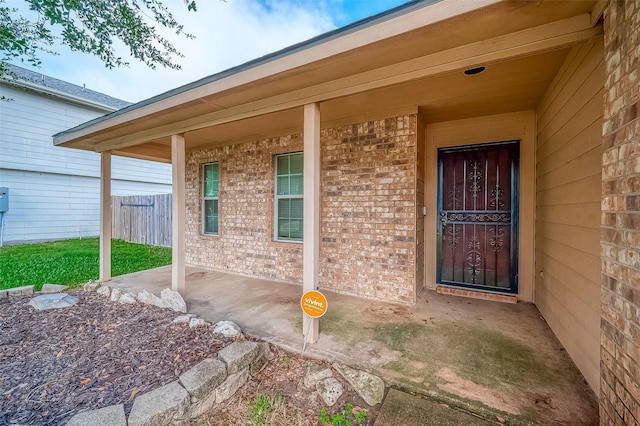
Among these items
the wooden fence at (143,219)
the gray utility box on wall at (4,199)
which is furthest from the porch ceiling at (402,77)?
the gray utility box on wall at (4,199)

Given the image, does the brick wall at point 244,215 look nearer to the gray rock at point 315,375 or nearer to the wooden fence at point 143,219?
the gray rock at point 315,375

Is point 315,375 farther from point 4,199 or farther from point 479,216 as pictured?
point 4,199

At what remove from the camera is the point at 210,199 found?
18.5 ft

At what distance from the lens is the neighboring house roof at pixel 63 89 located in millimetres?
8367

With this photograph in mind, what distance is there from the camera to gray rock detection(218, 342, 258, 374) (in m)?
2.00

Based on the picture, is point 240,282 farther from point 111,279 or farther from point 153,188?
point 153,188

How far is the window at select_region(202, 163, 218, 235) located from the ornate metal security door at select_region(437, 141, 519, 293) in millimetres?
4282

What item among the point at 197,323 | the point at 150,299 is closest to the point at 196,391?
the point at 197,323

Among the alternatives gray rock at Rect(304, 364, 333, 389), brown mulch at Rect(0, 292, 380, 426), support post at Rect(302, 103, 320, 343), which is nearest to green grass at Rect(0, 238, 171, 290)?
brown mulch at Rect(0, 292, 380, 426)

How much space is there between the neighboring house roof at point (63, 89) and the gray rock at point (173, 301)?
9.39 meters

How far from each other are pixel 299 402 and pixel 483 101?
361cm

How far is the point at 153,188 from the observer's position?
11945mm

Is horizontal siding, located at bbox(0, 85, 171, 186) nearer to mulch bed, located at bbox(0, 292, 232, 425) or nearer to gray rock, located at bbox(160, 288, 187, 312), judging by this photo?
mulch bed, located at bbox(0, 292, 232, 425)

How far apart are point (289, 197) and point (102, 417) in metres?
3.58
